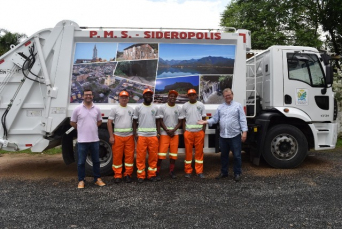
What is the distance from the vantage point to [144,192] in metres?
4.89

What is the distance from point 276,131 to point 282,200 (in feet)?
6.75

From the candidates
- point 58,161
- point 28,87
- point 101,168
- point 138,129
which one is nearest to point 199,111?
point 138,129

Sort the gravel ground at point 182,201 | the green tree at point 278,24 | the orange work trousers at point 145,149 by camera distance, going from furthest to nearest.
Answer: the green tree at point 278,24 < the orange work trousers at point 145,149 < the gravel ground at point 182,201

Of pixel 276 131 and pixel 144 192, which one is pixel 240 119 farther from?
pixel 144 192

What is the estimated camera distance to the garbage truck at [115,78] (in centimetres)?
575

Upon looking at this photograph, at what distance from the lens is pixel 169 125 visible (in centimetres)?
553

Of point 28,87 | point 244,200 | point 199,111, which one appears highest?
point 28,87

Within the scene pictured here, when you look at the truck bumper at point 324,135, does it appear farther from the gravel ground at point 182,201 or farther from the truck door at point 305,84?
the gravel ground at point 182,201

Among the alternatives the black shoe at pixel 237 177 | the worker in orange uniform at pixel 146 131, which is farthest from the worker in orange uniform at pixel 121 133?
the black shoe at pixel 237 177

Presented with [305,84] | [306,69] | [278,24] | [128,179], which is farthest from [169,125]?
[278,24]

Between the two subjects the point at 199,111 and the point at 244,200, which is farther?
the point at 199,111

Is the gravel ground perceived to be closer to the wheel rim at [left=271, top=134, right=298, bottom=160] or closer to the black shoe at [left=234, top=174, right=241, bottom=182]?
the black shoe at [left=234, top=174, right=241, bottom=182]

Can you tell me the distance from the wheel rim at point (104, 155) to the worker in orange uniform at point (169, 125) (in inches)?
39.5

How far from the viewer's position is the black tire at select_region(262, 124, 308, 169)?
6.20m
